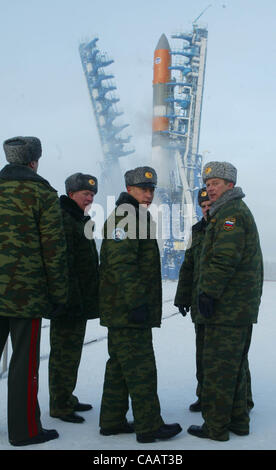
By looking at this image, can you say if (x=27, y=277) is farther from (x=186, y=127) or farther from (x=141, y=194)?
(x=186, y=127)

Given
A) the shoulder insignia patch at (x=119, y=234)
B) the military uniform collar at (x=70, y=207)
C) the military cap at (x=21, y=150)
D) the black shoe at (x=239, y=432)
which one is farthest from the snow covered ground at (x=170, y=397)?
the military cap at (x=21, y=150)

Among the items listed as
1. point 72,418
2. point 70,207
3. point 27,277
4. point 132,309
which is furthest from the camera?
point 70,207

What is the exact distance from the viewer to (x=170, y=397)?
154 inches

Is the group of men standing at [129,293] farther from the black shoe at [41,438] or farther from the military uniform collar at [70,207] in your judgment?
the military uniform collar at [70,207]

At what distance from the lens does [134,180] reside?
3.15 m

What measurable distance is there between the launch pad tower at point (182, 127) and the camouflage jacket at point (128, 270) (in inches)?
874

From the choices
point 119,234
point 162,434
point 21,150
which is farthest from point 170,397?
point 21,150

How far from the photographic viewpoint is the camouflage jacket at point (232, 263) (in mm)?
2938

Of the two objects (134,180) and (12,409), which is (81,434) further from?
(134,180)

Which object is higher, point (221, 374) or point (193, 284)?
point (193, 284)

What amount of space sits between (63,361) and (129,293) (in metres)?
0.90

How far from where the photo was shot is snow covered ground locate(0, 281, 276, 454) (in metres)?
2.88

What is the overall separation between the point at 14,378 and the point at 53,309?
0.43 m
